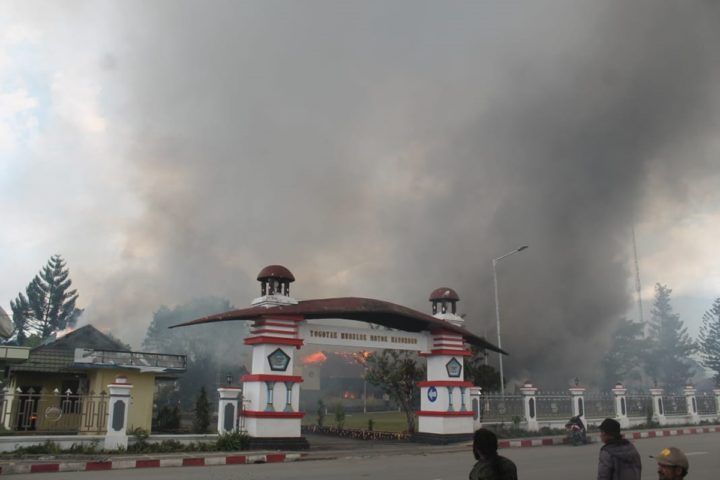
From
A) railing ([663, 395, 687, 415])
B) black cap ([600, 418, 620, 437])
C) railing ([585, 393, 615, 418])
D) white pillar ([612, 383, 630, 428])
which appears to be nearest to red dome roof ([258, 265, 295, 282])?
black cap ([600, 418, 620, 437])

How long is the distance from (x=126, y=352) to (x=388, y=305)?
38.9ft

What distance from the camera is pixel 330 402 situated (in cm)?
6706

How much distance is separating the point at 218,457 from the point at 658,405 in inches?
990

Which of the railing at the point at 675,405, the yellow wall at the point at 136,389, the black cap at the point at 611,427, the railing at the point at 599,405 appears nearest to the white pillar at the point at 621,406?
the railing at the point at 599,405

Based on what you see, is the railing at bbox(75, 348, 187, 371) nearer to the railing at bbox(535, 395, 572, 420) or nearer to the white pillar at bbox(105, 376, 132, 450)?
the white pillar at bbox(105, 376, 132, 450)

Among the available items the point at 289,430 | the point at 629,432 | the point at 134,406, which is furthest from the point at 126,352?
the point at 629,432

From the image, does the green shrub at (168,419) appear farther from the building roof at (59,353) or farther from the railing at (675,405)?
the railing at (675,405)

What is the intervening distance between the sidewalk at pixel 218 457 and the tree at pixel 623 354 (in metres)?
33.1

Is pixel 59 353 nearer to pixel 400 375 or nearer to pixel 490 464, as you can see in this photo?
pixel 400 375

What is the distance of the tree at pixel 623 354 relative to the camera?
52188 millimetres

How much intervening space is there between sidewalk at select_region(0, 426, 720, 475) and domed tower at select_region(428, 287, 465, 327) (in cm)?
498

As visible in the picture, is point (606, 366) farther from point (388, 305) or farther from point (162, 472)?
point (162, 472)

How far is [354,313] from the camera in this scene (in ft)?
66.3

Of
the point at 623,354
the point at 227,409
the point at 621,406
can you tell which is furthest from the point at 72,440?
the point at 623,354
